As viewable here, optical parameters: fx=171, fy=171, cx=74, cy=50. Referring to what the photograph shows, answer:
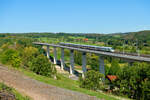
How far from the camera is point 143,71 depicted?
98.6ft

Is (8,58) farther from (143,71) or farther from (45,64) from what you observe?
(143,71)

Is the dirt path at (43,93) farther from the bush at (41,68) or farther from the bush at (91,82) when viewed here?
the bush at (41,68)

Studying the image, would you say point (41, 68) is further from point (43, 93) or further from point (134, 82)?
point (43, 93)

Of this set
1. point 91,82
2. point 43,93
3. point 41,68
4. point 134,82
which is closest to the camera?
point 43,93

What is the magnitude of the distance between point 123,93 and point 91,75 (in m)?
6.88

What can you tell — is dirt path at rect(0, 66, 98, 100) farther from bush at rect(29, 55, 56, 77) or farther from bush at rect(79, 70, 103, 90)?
bush at rect(29, 55, 56, 77)

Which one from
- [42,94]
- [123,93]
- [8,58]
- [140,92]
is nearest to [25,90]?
[42,94]

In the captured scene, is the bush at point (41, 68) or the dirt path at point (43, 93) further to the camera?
the bush at point (41, 68)

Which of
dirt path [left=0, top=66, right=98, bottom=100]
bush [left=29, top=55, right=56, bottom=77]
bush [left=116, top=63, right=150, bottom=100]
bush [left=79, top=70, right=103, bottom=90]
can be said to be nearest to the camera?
dirt path [left=0, top=66, right=98, bottom=100]

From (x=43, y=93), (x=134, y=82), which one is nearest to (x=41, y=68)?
(x=134, y=82)

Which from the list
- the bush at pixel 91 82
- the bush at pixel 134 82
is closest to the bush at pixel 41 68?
the bush at pixel 91 82

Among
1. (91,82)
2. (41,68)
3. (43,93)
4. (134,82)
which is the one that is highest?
(43,93)

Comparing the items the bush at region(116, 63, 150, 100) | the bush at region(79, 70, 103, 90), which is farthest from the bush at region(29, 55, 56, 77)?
the bush at region(116, 63, 150, 100)

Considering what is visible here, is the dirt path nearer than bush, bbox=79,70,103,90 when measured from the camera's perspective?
Yes
